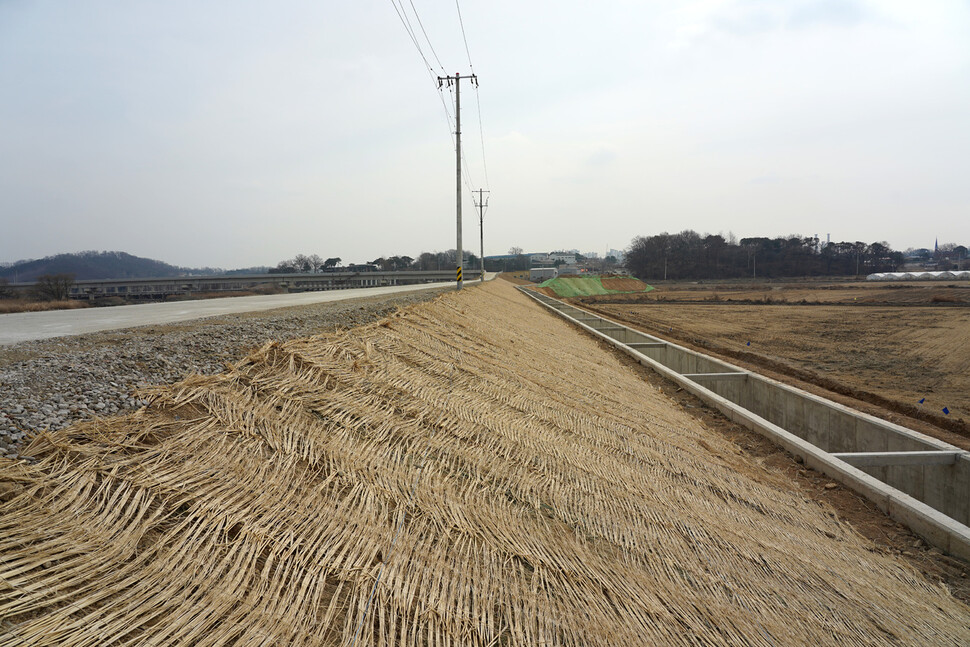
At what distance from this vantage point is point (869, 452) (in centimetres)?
821

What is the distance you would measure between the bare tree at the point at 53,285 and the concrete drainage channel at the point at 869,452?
80.2 ft

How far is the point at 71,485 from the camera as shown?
258 centimetres

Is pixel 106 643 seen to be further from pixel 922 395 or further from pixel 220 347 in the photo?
pixel 922 395

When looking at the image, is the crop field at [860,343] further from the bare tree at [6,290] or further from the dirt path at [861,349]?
the bare tree at [6,290]

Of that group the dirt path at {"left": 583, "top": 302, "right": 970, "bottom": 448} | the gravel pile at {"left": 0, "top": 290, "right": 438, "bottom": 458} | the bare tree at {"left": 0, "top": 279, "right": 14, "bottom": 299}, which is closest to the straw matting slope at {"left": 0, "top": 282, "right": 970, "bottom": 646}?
the gravel pile at {"left": 0, "top": 290, "right": 438, "bottom": 458}

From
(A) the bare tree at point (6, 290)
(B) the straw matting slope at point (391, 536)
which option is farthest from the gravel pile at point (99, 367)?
(A) the bare tree at point (6, 290)

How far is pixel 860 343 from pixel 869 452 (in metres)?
17.8

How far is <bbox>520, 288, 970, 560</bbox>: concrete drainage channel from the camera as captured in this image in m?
5.59

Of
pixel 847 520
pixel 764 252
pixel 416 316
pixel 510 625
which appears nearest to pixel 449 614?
pixel 510 625

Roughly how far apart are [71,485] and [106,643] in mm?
1055

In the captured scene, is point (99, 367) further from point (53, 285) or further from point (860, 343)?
point (860, 343)

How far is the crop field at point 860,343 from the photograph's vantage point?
13688 mm

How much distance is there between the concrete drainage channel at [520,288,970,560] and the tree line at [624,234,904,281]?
100296mm

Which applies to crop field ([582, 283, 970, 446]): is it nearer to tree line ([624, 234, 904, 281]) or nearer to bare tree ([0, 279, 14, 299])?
bare tree ([0, 279, 14, 299])
